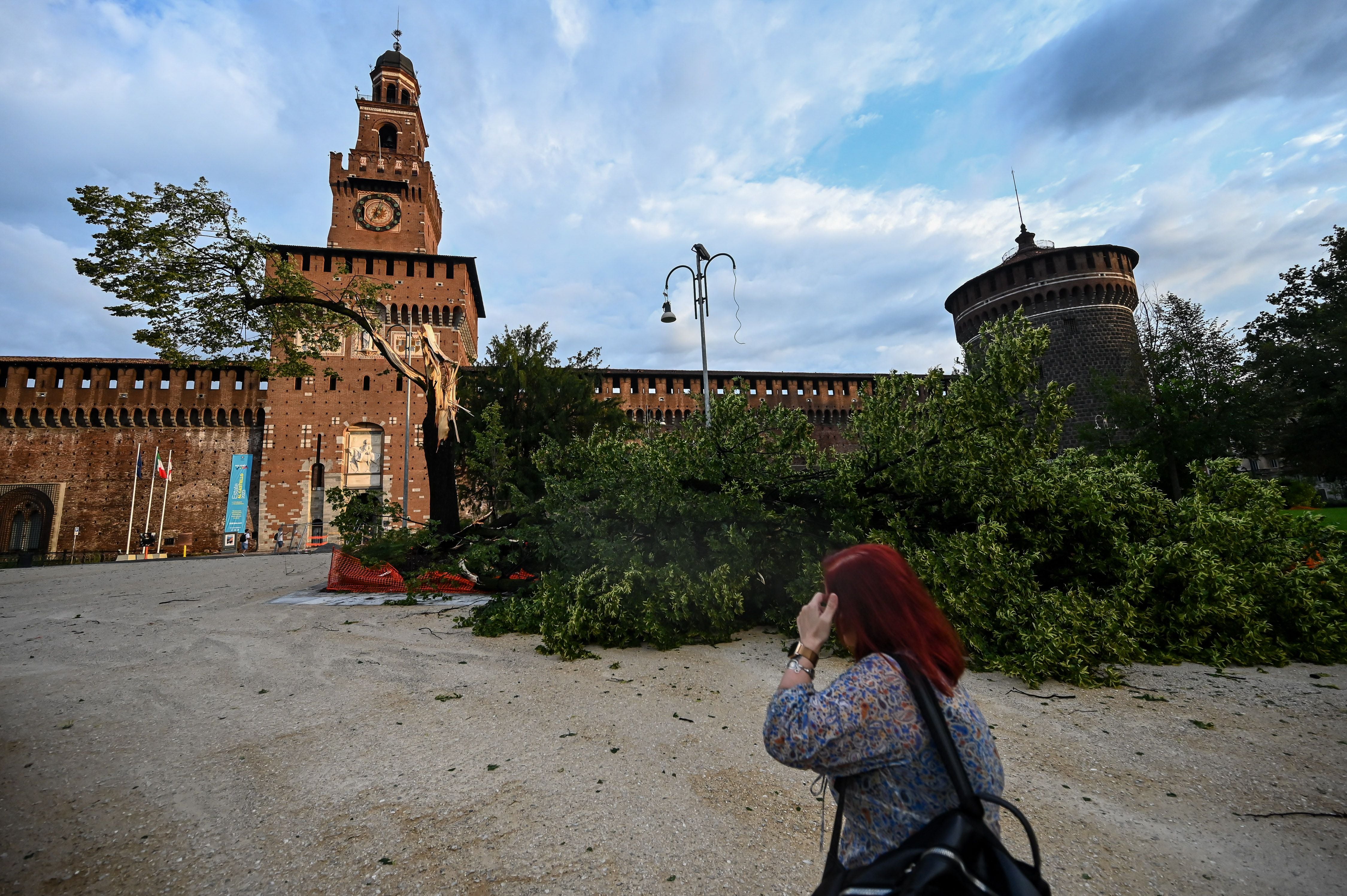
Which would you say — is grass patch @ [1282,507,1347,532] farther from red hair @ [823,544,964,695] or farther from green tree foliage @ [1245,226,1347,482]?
red hair @ [823,544,964,695]

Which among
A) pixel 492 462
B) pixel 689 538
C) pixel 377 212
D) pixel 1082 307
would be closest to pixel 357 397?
pixel 377 212

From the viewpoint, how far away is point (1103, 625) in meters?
5.36

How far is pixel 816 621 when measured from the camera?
170 centimetres

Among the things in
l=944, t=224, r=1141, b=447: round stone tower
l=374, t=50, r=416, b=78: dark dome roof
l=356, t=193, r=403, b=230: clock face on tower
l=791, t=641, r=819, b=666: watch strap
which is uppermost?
l=374, t=50, r=416, b=78: dark dome roof

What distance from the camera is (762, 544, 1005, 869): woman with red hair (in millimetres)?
1442

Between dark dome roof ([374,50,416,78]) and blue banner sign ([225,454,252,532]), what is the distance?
29.4m

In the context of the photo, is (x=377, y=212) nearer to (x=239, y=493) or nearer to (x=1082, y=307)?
(x=239, y=493)

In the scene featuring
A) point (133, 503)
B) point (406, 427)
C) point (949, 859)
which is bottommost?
point (949, 859)

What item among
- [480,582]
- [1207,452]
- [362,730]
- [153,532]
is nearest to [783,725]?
[362,730]

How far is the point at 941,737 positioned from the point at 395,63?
178ft

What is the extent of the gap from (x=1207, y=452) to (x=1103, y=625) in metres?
24.3

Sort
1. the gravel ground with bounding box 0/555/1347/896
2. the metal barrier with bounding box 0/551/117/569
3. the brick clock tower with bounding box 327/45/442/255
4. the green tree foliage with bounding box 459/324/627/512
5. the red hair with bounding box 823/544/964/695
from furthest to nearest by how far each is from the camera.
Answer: the brick clock tower with bounding box 327/45/442/255, the metal barrier with bounding box 0/551/117/569, the green tree foliage with bounding box 459/324/627/512, the gravel ground with bounding box 0/555/1347/896, the red hair with bounding box 823/544/964/695

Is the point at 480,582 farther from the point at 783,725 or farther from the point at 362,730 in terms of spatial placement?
the point at 783,725

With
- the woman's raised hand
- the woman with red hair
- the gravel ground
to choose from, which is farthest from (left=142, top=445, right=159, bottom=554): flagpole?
the woman with red hair
